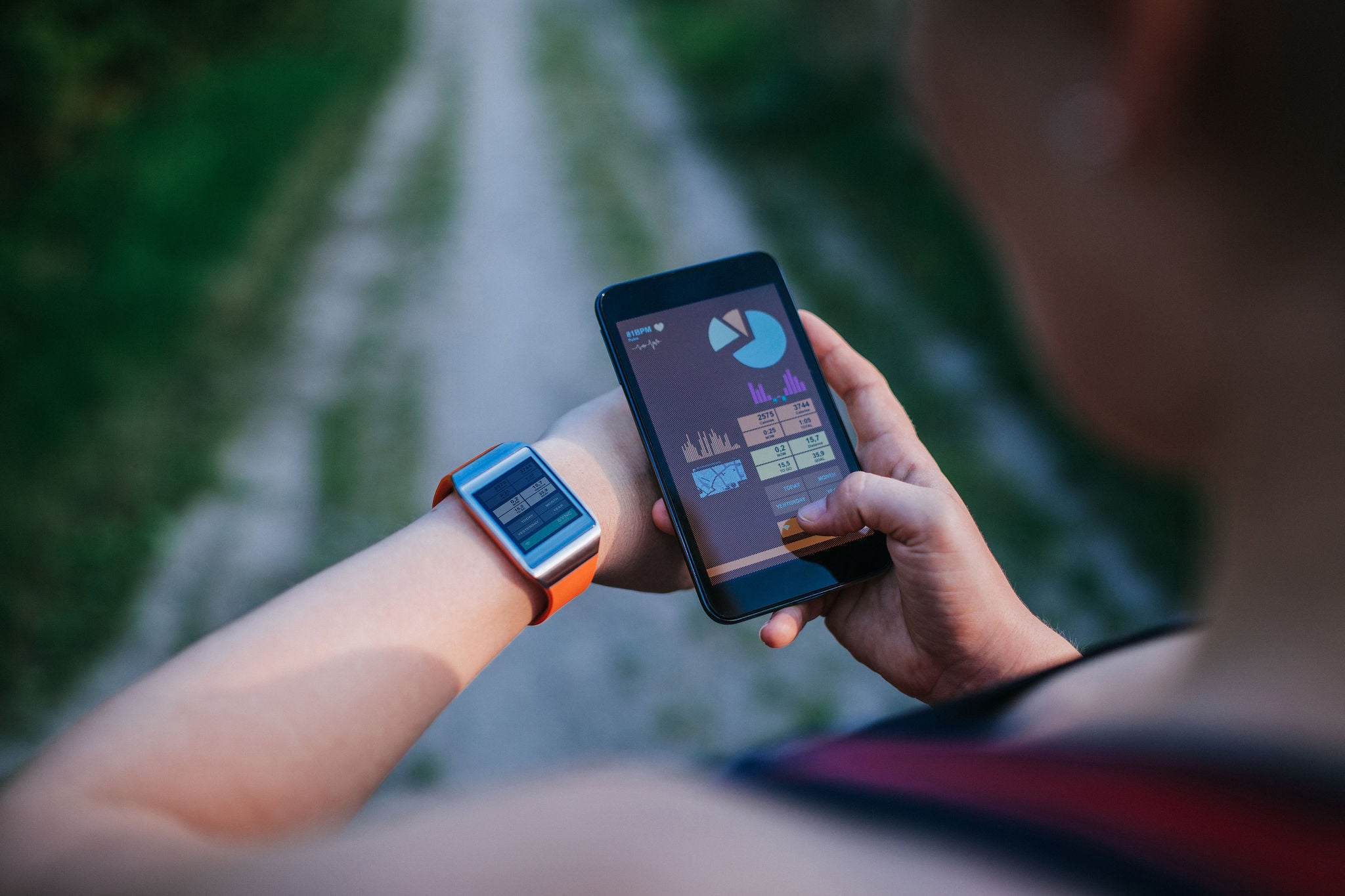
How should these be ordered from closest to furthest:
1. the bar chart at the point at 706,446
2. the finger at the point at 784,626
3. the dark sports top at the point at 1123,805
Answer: the dark sports top at the point at 1123,805
the finger at the point at 784,626
the bar chart at the point at 706,446

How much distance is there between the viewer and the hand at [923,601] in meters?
1.55

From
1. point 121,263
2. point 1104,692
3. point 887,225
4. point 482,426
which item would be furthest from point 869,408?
point 121,263

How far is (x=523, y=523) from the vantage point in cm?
160

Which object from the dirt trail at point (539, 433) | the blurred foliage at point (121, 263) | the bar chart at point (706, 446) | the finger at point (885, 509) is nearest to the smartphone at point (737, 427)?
the bar chart at point (706, 446)

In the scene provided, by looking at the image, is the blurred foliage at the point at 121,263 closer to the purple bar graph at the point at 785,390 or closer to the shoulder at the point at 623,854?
the purple bar graph at the point at 785,390


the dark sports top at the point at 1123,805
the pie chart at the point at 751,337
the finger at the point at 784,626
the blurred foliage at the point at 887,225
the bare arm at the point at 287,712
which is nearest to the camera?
the dark sports top at the point at 1123,805

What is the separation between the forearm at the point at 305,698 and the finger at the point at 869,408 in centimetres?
84

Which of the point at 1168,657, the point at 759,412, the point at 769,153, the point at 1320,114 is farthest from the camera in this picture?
the point at 769,153

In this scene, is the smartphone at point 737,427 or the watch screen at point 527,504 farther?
the smartphone at point 737,427

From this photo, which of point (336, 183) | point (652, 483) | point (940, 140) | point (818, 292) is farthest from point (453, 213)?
point (940, 140)

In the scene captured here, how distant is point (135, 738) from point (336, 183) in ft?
19.3

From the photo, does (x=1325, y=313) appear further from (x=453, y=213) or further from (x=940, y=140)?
(x=453, y=213)

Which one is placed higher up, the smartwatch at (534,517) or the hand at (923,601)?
the smartwatch at (534,517)

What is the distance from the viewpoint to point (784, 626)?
1.67 m
